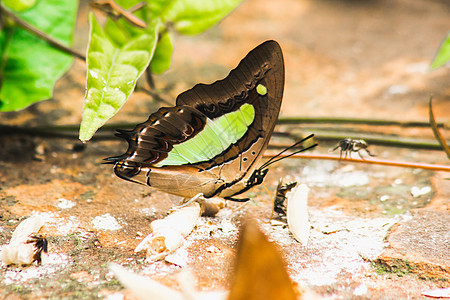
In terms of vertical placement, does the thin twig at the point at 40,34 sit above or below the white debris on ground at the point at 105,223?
above

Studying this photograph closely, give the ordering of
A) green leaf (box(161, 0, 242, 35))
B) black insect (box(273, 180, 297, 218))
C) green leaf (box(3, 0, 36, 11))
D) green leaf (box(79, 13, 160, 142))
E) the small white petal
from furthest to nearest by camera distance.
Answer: green leaf (box(161, 0, 242, 35)) < green leaf (box(3, 0, 36, 11)) < black insect (box(273, 180, 297, 218)) < green leaf (box(79, 13, 160, 142)) < the small white petal

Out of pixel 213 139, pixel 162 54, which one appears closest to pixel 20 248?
pixel 213 139

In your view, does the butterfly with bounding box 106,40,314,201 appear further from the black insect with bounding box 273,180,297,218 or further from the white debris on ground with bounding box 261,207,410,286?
the white debris on ground with bounding box 261,207,410,286

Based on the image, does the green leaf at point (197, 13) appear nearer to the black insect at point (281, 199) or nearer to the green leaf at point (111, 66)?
the green leaf at point (111, 66)

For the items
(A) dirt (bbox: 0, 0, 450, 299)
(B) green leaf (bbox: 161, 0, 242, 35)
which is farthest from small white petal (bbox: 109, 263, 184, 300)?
→ (B) green leaf (bbox: 161, 0, 242, 35)

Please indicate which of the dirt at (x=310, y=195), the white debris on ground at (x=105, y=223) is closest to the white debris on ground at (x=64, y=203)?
the dirt at (x=310, y=195)

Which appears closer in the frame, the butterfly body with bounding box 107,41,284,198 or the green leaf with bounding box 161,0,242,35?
the butterfly body with bounding box 107,41,284,198
